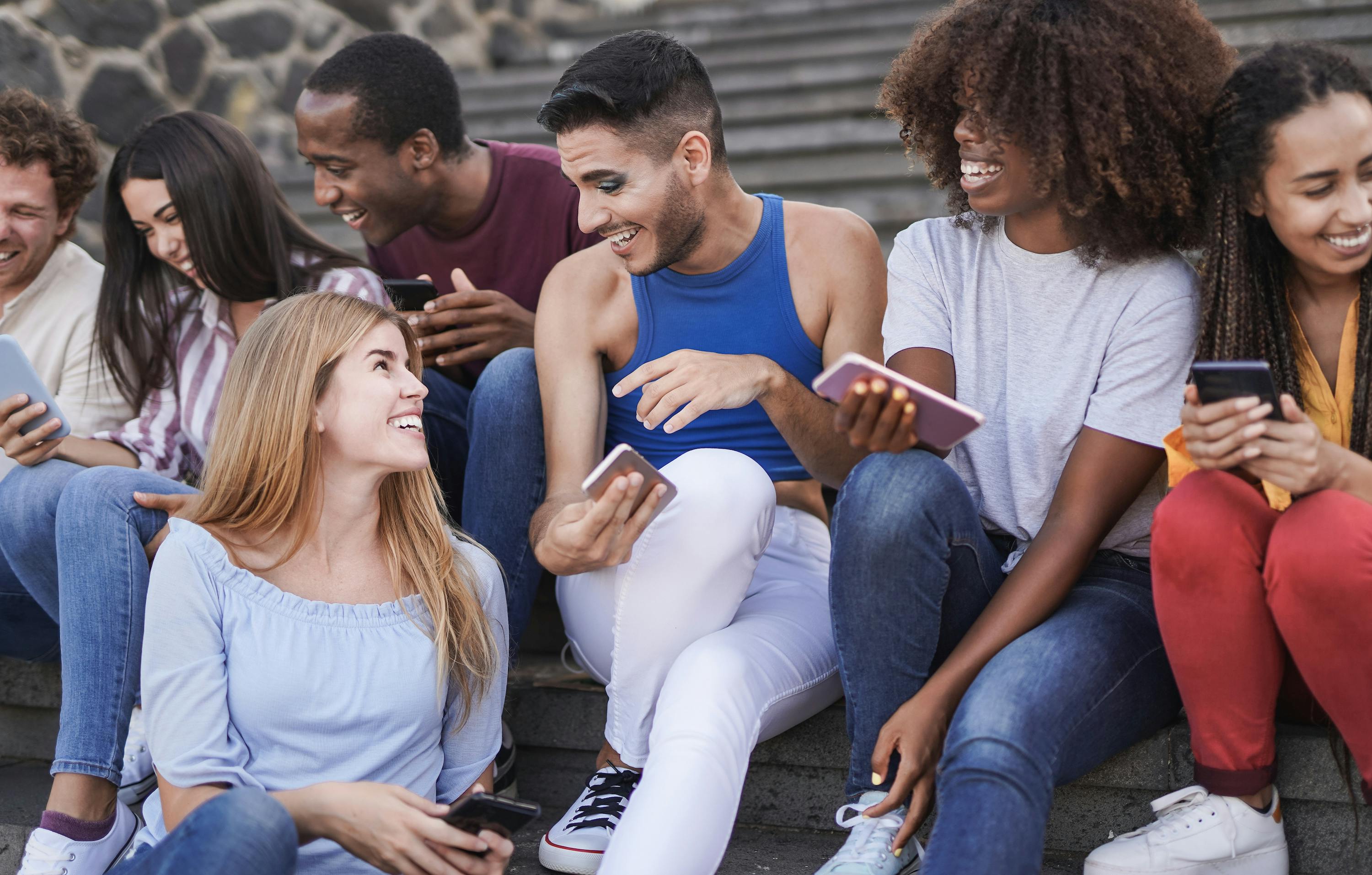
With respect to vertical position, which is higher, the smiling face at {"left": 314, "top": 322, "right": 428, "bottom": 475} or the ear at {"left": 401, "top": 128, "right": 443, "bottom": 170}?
the ear at {"left": 401, "top": 128, "right": 443, "bottom": 170}

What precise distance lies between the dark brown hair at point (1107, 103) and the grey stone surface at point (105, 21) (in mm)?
2712

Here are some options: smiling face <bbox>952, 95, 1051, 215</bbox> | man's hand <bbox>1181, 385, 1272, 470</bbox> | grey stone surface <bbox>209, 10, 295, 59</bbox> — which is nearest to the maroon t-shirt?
smiling face <bbox>952, 95, 1051, 215</bbox>

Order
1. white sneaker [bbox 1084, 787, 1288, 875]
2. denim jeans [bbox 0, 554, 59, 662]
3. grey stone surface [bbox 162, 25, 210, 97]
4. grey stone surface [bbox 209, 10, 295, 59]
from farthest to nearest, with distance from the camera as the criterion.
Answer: grey stone surface [bbox 209, 10, 295, 59]
grey stone surface [bbox 162, 25, 210, 97]
denim jeans [bbox 0, 554, 59, 662]
white sneaker [bbox 1084, 787, 1288, 875]

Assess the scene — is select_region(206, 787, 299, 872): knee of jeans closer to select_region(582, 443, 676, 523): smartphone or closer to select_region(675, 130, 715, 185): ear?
select_region(582, 443, 676, 523): smartphone

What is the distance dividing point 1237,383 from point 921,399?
0.36 m

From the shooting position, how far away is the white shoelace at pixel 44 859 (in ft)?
5.55

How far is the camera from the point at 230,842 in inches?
51.2

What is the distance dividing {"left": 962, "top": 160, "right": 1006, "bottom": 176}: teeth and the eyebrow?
0.39 m

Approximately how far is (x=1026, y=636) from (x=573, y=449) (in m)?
0.78

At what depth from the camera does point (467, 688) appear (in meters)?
1.68

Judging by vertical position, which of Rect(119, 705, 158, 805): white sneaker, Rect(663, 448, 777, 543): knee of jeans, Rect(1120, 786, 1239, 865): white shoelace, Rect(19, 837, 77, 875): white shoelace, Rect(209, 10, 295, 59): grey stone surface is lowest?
Rect(119, 705, 158, 805): white sneaker

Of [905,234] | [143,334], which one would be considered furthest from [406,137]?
[905,234]

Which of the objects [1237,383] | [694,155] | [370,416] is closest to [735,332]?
[694,155]

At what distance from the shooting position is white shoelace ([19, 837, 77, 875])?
169 cm
